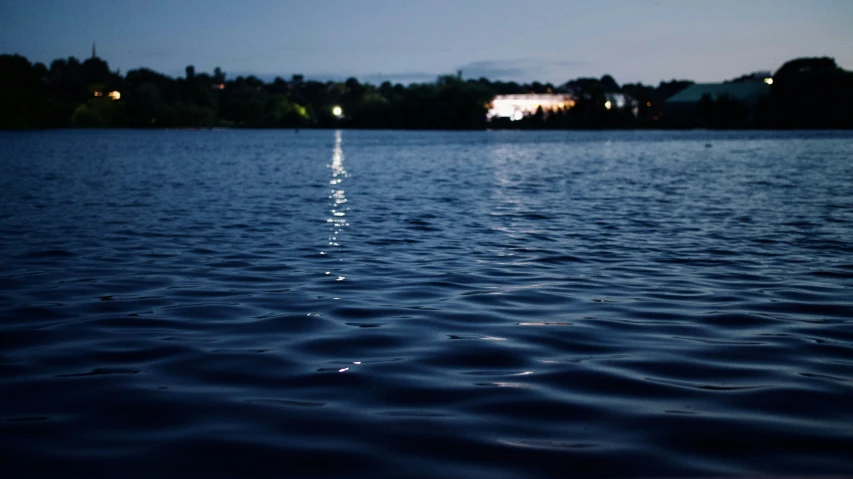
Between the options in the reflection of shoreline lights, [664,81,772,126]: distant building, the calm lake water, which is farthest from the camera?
[664,81,772,126]: distant building

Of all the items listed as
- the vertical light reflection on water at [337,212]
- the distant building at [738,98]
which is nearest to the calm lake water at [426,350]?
the vertical light reflection on water at [337,212]

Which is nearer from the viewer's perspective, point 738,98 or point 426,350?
point 426,350

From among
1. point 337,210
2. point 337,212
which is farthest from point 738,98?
point 337,212

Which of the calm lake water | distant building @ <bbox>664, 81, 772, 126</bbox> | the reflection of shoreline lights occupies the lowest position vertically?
the reflection of shoreline lights

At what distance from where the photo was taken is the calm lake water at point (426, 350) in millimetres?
4656

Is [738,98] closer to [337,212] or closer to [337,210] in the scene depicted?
[337,210]

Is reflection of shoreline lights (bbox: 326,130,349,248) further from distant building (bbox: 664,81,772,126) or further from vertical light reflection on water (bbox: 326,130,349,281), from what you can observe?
distant building (bbox: 664,81,772,126)

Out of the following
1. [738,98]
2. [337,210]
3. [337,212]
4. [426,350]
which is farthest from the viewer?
[738,98]

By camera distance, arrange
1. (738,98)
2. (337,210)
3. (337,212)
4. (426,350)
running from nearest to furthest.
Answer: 1. (426,350)
2. (337,212)
3. (337,210)
4. (738,98)

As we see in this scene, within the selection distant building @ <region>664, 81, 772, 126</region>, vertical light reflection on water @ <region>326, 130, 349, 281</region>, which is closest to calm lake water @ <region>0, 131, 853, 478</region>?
vertical light reflection on water @ <region>326, 130, 349, 281</region>

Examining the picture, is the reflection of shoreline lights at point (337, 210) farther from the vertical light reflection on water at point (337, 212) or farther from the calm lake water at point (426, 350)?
the calm lake water at point (426, 350)

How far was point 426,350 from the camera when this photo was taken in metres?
6.88

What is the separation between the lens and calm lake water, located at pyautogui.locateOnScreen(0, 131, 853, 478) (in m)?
4.66

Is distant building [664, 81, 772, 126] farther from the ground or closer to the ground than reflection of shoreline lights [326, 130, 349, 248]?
farther from the ground
